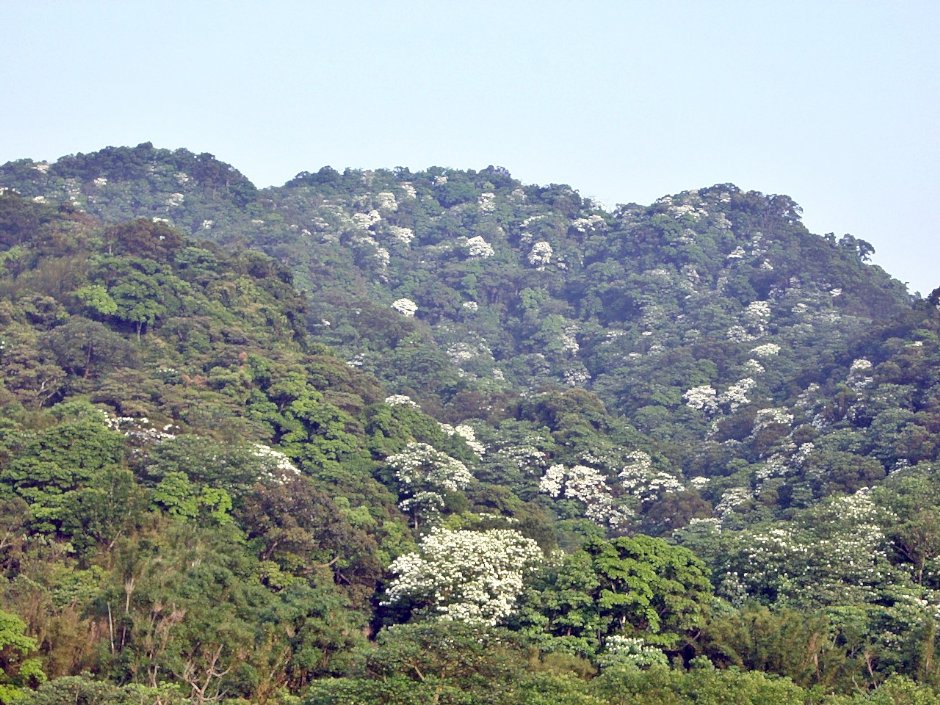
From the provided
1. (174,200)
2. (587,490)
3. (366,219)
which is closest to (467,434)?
(587,490)

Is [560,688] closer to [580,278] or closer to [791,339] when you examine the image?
[791,339]

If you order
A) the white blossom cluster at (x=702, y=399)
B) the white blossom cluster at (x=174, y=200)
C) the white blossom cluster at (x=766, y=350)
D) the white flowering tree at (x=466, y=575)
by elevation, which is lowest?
the white flowering tree at (x=466, y=575)

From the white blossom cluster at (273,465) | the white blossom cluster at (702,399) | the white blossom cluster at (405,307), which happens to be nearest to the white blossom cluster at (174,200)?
the white blossom cluster at (405,307)

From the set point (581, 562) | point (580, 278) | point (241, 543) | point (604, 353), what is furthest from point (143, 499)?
point (580, 278)

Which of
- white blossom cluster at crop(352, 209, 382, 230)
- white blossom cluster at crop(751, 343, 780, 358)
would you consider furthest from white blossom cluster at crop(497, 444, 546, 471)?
white blossom cluster at crop(352, 209, 382, 230)

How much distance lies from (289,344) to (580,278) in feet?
130

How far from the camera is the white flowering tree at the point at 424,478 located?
149ft

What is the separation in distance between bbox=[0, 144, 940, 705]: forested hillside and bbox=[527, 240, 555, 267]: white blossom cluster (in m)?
2.25

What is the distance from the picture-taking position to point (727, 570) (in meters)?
40.3

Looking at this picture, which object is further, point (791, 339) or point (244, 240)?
point (244, 240)

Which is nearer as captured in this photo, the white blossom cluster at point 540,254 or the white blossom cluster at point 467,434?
the white blossom cluster at point 467,434

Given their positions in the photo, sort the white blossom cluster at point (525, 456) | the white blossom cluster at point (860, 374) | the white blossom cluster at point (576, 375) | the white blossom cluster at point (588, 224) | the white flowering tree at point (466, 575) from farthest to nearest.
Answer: the white blossom cluster at point (588, 224) < the white blossom cluster at point (576, 375) < the white blossom cluster at point (860, 374) < the white blossom cluster at point (525, 456) < the white flowering tree at point (466, 575)

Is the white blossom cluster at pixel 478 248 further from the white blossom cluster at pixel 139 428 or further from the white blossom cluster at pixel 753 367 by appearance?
the white blossom cluster at pixel 139 428

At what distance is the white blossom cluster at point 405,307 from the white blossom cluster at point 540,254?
14409 mm
